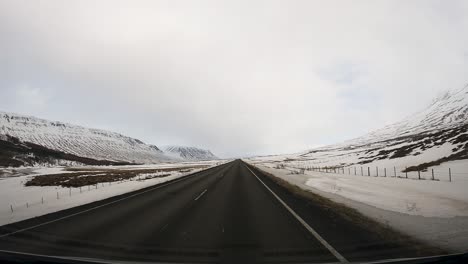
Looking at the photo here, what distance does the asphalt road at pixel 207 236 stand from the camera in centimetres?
672

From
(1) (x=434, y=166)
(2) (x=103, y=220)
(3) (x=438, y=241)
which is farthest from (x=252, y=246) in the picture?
(1) (x=434, y=166)

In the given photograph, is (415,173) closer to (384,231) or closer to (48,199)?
(384,231)

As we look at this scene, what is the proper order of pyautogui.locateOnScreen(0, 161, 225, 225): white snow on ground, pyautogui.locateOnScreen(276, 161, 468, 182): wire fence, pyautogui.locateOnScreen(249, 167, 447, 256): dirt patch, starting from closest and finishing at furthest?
pyautogui.locateOnScreen(249, 167, 447, 256): dirt patch < pyautogui.locateOnScreen(0, 161, 225, 225): white snow on ground < pyautogui.locateOnScreen(276, 161, 468, 182): wire fence

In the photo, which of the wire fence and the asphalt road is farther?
the wire fence

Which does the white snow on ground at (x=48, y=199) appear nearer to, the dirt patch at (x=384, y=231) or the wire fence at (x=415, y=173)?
the dirt patch at (x=384, y=231)

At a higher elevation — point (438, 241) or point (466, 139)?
point (466, 139)

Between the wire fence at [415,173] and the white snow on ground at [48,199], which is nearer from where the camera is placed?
the white snow on ground at [48,199]

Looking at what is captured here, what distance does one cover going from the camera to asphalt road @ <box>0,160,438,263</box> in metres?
6.72

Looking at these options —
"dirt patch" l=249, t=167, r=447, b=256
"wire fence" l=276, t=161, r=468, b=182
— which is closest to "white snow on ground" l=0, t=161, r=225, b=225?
"dirt patch" l=249, t=167, r=447, b=256

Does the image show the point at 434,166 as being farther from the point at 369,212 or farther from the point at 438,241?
the point at 438,241

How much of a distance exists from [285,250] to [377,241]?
2243mm

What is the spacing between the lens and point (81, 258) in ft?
21.0

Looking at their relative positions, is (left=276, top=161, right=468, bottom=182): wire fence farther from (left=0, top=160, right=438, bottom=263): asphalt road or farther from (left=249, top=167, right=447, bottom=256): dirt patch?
(left=0, top=160, right=438, bottom=263): asphalt road

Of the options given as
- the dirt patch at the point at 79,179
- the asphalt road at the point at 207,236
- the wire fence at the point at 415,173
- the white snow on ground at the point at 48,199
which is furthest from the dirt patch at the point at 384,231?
the dirt patch at the point at 79,179
